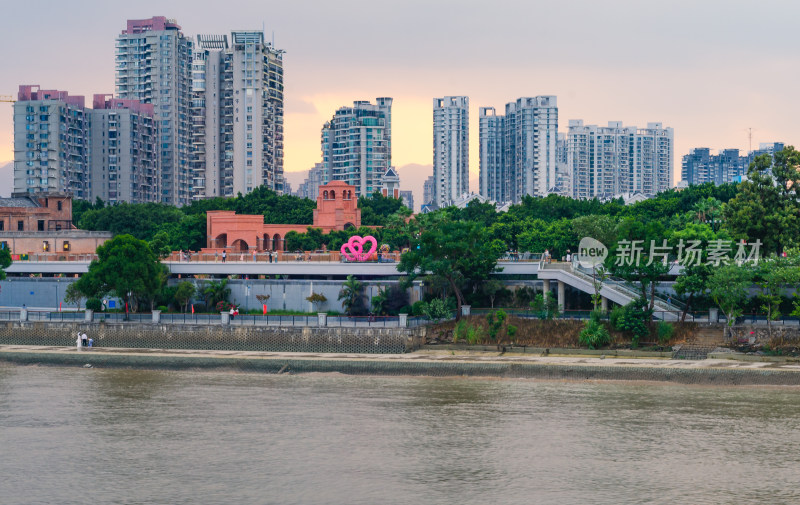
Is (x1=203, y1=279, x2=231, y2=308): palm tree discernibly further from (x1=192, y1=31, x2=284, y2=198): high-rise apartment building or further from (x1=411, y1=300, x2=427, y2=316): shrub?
(x1=192, y1=31, x2=284, y2=198): high-rise apartment building

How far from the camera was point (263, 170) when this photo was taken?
19388cm

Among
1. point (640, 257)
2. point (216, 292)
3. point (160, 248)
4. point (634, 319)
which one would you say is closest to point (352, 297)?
point (216, 292)

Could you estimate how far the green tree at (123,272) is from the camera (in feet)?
225

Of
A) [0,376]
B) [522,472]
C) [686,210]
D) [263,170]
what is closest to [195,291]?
[0,376]

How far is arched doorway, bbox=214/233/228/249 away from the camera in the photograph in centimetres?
9619

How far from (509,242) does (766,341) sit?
3660 cm

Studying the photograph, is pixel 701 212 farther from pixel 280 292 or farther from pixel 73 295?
pixel 73 295

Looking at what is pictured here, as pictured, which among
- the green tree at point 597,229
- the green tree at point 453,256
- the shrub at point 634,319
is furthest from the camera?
the green tree at point 597,229

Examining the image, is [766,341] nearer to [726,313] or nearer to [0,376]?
[726,313]

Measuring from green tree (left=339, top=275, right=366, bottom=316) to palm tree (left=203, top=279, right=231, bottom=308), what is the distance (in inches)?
356

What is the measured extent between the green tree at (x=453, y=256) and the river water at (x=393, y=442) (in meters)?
12.1

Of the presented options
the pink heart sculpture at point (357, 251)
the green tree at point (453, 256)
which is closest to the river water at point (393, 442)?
the green tree at point (453, 256)

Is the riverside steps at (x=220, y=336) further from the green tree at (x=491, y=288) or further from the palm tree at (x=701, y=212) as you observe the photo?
the palm tree at (x=701, y=212)

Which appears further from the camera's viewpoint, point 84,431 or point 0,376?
point 0,376
